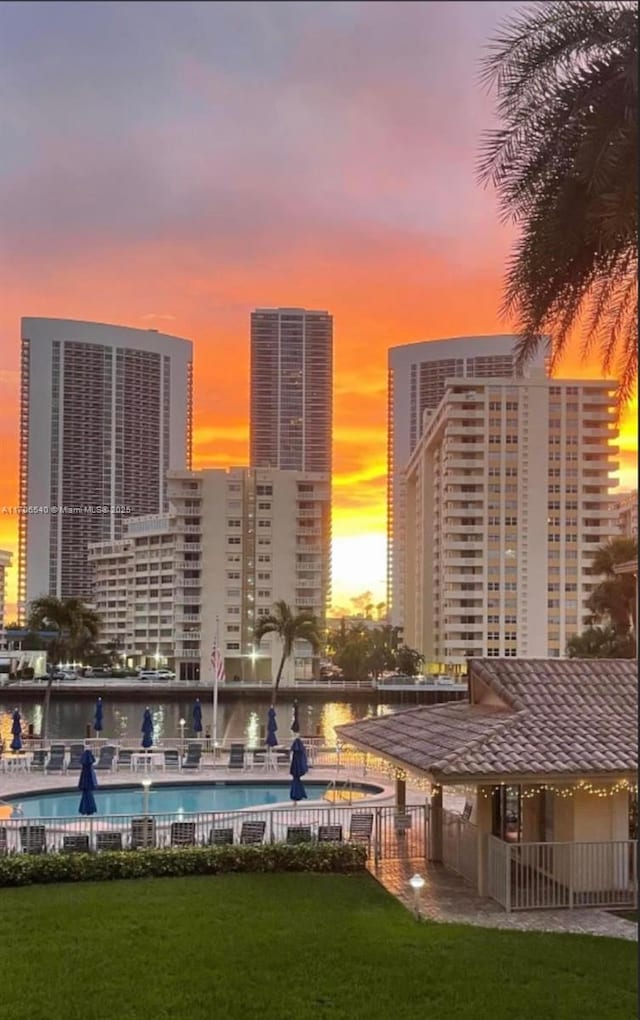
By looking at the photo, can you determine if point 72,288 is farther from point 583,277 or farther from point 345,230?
point 583,277

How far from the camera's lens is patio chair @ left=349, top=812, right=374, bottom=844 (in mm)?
17297

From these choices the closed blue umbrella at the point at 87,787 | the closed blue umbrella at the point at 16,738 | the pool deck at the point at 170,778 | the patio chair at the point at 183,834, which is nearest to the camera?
the patio chair at the point at 183,834

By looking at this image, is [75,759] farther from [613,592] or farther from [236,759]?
[613,592]

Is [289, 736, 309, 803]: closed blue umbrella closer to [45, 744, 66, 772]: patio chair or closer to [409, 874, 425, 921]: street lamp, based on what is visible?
[409, 874, 425, 921]: street lamp

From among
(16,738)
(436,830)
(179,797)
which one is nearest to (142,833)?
(436,830)

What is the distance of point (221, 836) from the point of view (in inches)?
655

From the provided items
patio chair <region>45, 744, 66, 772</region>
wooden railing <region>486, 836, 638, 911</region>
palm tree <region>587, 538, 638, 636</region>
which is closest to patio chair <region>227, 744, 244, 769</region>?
patio chair <region>45, 744, 66, 772</region>

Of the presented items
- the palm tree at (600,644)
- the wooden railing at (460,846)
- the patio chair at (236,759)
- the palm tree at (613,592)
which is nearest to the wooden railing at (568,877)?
the wooden railing at (460,846)

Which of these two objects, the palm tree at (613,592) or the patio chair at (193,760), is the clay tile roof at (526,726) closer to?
the patio chair at (193,760)

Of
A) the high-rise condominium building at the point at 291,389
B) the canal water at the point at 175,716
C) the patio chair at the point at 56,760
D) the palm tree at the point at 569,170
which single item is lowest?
the canal water at the point at 175,716

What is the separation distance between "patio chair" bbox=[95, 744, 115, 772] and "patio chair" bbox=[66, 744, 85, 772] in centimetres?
54

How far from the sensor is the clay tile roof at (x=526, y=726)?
45.7 ft

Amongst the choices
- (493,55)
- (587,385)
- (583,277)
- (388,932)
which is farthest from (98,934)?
(587,385)

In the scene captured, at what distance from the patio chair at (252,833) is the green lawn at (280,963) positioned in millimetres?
2533
